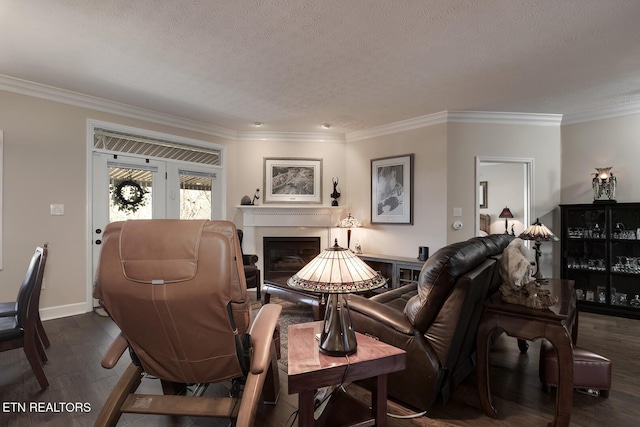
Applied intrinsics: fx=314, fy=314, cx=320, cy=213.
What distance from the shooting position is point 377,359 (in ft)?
4.97

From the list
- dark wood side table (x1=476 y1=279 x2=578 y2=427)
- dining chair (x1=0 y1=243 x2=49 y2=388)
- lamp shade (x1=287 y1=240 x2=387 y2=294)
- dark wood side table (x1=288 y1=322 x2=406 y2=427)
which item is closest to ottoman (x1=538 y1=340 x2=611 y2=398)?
dark wood side table (x1=476 y1=279 x2=578 y2=427)

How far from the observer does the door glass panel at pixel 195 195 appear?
478 centimetres

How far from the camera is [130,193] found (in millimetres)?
4234

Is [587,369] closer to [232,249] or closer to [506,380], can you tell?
[506,380]

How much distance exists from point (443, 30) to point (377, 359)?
2.41m

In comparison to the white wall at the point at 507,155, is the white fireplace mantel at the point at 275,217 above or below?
below

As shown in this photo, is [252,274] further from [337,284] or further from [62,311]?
[337,284]

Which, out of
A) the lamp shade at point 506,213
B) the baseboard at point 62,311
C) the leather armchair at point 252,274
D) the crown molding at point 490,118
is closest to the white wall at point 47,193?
the baseboard at point 62,311

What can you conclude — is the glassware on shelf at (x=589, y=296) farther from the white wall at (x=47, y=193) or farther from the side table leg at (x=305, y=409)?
the white wall at (x=47, y=193)

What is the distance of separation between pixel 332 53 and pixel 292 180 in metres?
2.78

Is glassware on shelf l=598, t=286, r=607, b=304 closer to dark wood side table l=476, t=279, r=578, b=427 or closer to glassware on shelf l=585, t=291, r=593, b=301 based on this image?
glassware on shelf l=585, t=291, r=593, b=301

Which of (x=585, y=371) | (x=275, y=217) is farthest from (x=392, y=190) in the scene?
(x=585, y=371)

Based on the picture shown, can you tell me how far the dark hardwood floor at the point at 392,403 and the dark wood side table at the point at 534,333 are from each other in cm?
20

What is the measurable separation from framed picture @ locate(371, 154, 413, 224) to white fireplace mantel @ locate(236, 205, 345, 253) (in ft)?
2.43
